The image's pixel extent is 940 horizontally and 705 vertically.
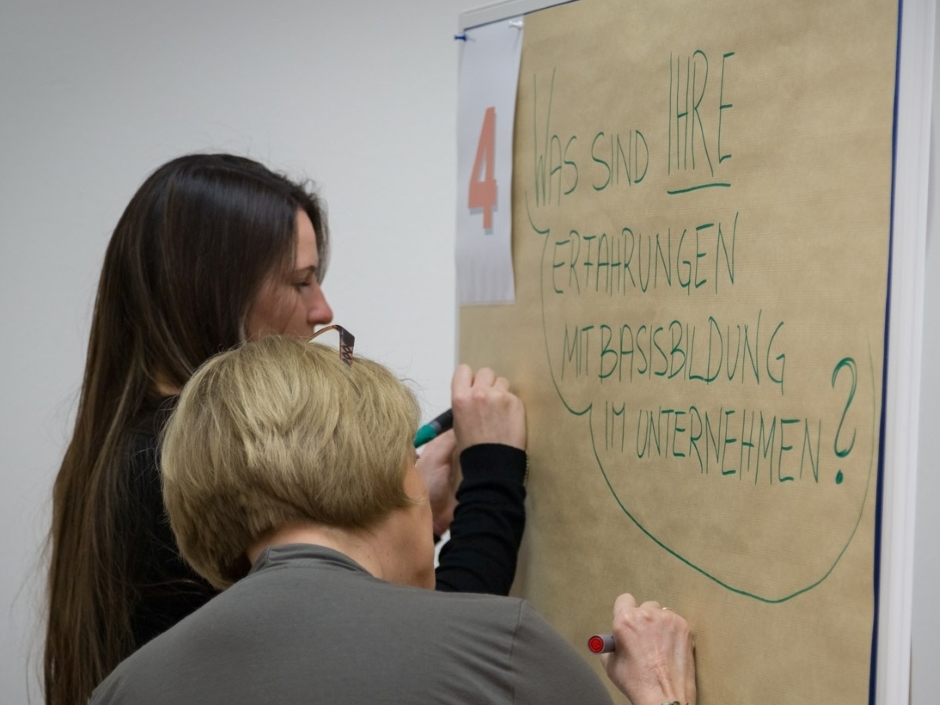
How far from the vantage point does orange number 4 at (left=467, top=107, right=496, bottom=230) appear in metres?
1.22

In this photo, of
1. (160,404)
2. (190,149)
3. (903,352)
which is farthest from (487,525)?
(190,149)

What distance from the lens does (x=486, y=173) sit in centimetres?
123

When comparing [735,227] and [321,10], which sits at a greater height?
[321,10]

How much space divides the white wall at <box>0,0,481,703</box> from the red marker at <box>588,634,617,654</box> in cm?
110

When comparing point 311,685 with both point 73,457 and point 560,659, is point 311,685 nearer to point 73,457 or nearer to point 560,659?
point 560,659

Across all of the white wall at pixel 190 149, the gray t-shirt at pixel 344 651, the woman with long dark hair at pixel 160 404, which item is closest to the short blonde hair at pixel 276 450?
the gray t-shirt at pixel 344 651

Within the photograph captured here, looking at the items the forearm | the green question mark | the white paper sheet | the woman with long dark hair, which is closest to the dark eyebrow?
the woman with long dark hair

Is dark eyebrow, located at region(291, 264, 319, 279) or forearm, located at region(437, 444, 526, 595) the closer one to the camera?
forearm, located at region(437, 444, 526, 595)

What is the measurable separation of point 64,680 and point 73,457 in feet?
0.85

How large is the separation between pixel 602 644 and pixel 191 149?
1.54 meters

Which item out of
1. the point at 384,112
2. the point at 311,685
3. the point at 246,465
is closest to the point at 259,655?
the point at 311,685

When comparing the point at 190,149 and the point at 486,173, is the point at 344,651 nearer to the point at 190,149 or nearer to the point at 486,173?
the point at 486,173

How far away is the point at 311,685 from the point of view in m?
0.65

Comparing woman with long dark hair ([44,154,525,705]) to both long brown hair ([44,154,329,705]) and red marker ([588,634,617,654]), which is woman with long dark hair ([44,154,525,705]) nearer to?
long brown hair ([44,154,329,705])
